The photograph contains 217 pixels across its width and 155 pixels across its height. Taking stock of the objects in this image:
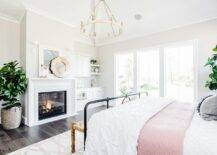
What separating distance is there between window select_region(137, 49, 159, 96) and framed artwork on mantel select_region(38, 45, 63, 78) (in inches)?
112

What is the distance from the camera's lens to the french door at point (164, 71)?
14.4 feet

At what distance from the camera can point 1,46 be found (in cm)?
388

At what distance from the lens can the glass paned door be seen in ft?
14.3

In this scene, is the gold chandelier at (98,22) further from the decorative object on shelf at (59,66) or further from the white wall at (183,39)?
the decorative object on shelf at (59,66)

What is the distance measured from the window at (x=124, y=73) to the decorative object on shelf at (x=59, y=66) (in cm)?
213

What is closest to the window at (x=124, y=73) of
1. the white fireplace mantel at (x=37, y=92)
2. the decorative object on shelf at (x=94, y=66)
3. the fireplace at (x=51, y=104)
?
the decorative object on shelf at (x=94, y=66)

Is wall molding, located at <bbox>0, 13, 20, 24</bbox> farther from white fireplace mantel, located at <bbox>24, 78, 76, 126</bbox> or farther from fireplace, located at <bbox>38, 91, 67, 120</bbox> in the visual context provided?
fireplace, located at <bbox>38, 91, 67, 120</bbox>

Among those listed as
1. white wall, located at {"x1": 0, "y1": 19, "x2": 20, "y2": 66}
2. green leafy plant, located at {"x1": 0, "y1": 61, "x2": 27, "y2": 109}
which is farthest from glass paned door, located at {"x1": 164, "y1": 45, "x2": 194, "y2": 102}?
white wall, located at {"x1": 0, "y1": 19, "x2": 20, "y2": 66}

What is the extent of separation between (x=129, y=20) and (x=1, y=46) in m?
3.68

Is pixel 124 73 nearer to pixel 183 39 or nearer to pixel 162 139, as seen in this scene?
pixel 183 39

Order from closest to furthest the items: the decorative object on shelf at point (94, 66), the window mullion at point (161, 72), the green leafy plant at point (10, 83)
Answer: the green leafy plant at point (10, 83) → the window mullion at point (161, 72) → the decorative object on shelf at point (94, 66)

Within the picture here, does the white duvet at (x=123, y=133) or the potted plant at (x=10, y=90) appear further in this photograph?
the potted plant at (x=10, y=90)

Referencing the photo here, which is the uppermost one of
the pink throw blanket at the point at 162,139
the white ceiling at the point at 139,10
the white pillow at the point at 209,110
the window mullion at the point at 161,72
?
the white ceiling at the point at 139,10

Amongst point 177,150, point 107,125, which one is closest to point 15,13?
point 107,125
